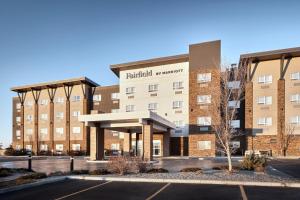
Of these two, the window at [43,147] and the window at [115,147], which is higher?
the window at [115,147]

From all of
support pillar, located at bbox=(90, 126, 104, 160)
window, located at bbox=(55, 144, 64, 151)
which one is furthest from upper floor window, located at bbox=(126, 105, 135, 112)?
window, located at bbox=(55, 144, 64, 151)

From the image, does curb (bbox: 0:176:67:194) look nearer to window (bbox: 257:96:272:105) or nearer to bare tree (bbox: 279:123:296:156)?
bare tree (bbox: 279:123:296:156)

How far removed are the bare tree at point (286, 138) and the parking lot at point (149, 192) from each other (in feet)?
96.8

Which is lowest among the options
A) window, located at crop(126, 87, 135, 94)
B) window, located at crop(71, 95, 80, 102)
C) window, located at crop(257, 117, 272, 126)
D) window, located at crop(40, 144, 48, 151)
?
window, located at crop(40, 144, 48, 151)

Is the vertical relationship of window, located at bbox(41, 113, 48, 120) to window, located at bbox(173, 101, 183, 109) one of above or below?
below

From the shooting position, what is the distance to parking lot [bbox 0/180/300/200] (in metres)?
9.42

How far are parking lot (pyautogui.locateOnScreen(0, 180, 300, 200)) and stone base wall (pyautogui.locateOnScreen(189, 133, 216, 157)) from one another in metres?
28.8

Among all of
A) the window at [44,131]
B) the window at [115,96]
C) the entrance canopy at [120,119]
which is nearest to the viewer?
the entrance canopy at [120,119]

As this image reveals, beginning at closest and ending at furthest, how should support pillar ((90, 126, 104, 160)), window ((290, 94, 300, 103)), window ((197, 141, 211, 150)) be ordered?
support pillar ((90, 126, 104, 160))
window ((290, 94, 300, 103))
window ((197, 141, 211, 150))

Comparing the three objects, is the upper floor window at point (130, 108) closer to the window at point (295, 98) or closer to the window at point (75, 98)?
the window at point (75, 98)

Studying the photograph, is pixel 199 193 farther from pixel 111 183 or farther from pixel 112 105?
pixel 112 105

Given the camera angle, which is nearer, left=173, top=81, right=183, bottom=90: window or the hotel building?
the hotel building

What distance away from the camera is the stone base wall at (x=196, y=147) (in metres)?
39.7

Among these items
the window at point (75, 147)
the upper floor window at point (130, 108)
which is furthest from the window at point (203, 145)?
the window at point (75, 147)
